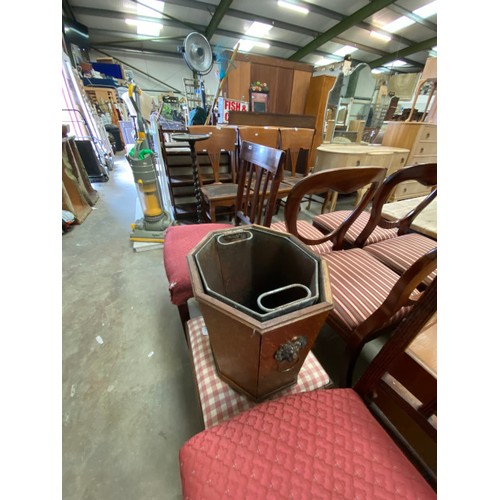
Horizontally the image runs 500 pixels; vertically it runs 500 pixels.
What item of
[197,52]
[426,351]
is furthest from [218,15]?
[426,351]

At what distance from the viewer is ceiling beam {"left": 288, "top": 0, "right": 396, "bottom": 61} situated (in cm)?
406

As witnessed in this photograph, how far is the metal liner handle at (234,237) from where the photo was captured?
0.63 metres

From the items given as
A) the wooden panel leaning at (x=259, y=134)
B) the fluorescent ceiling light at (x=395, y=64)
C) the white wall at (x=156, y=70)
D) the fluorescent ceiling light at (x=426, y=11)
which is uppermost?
the fluorescent ceiling light at (x=395, y=64)

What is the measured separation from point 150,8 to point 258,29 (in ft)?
8.80

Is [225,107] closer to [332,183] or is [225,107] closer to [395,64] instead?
[332,183]

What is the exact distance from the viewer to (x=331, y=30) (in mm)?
5312

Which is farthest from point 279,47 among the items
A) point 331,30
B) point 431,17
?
point 431,17

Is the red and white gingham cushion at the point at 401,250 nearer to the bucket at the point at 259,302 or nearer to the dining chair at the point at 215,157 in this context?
the bucket at the point at 259,302

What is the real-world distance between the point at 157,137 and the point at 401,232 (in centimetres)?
212

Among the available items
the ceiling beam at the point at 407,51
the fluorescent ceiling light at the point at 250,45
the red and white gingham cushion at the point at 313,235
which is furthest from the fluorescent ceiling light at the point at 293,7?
the red and white gingham cushion at the point at 313,235

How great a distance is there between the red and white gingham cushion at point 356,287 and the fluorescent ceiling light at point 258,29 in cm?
713

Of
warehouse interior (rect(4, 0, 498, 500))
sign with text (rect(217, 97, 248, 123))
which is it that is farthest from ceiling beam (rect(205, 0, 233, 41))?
warehouse interior (rect(4, 0, 498, 500))

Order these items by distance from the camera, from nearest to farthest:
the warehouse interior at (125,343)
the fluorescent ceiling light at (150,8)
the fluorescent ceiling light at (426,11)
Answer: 1. the warehouse interior at (125,343)
2. the fluorescent ceiling light at (426,11)
3. the fluorescent ceiling light at (150,8)
